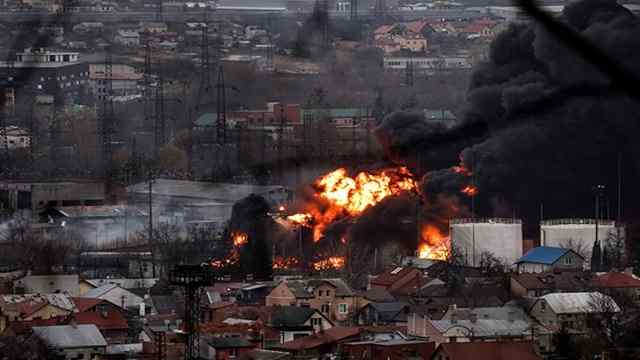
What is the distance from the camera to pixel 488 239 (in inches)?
1326

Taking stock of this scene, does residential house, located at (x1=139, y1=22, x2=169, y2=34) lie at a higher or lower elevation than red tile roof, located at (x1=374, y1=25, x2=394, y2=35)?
higher

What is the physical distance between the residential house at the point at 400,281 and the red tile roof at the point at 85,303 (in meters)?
3.36

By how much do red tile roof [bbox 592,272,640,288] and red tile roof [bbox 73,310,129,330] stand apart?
16.6ft

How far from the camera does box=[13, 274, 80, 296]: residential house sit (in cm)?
2903

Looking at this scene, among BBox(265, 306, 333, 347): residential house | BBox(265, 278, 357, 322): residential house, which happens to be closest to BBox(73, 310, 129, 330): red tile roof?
BBox(265, 306, 333, 347): residential house

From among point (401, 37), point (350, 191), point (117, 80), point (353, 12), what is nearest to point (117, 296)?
point (350, 191)

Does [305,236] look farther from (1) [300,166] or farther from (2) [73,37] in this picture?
(2) [73,37]

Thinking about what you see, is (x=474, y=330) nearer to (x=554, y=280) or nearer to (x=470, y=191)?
(x=554, y=280)

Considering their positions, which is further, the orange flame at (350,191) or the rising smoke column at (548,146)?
the rising smoke column at (548,146)

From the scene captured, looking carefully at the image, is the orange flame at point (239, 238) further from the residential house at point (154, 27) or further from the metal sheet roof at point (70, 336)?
the residential house at point (154, 27)

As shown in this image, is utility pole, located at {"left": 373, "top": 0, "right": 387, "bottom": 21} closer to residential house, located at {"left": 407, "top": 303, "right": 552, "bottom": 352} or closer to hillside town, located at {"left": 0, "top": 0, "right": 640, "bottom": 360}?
hillside town, located at {"left": 0, "top": 0, "right": 640, "bottom": 360}

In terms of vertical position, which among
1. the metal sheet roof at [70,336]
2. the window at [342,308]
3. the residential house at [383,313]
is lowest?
the window at [342,308]

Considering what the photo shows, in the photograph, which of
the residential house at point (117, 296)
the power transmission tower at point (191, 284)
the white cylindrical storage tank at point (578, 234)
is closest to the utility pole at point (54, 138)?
the white cylindrical storage tank at point (578, 234)

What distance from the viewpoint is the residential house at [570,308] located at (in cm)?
2439
